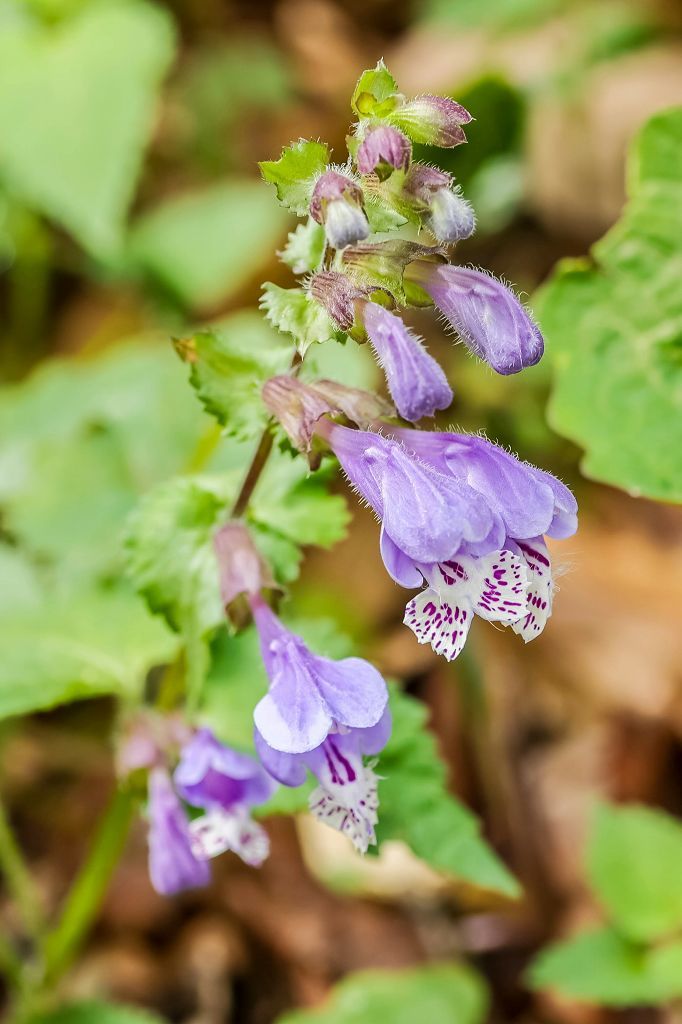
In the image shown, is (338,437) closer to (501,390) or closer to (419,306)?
(419,306)

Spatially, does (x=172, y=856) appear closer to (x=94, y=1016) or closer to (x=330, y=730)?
(x=330, y=730)

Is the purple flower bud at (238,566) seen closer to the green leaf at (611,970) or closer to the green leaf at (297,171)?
the green leaf at (297,171)

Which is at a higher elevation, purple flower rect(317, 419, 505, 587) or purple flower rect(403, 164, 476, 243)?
purple flower rect(403, 164, 476, 243)

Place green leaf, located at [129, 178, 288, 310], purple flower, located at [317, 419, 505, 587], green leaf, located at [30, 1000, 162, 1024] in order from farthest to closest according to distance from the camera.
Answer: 1. green leaf, located at [129, 178, 288, 310]
2. green leaf, located at [30, 1000, 162, 1024]
3. purple flower, located at [317, 419, 505, 587]

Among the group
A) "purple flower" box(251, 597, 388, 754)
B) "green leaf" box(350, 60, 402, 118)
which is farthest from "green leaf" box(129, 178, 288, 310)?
"purple flower" box(251, 597, 388, 754)

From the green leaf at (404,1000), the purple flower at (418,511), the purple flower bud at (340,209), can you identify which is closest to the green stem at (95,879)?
the green leaf at (404,1000)

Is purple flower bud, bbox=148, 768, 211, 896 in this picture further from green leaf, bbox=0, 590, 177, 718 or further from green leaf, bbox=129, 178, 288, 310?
green leaf, bbox=129, 178, 288, 310

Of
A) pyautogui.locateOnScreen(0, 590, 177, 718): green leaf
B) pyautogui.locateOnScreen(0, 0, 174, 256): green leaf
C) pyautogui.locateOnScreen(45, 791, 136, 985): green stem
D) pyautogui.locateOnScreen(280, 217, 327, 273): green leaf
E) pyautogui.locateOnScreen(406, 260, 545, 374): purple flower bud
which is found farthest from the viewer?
pyautogui.locateOnScreen(0, 0, 174, 256): green leaf

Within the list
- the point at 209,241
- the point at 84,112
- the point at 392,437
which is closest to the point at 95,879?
the point at 392,437
